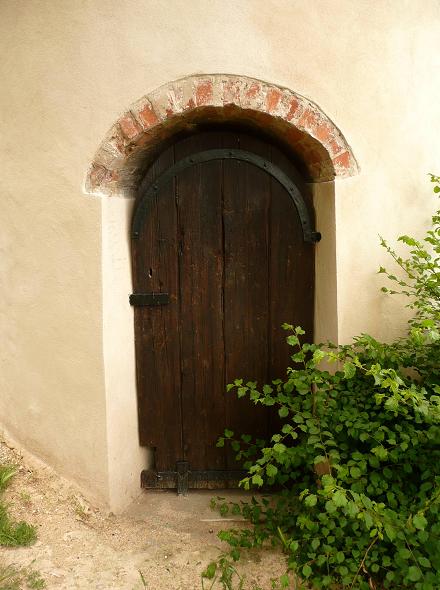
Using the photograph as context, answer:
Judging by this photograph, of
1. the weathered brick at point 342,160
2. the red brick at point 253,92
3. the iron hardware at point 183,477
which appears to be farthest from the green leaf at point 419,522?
the red brick at point 253,92

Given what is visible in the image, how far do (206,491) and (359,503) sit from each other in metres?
1.31

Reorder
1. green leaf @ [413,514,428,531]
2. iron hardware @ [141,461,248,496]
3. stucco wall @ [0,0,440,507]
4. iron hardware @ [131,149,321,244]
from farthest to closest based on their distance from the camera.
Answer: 1. iron hardware @ [141,461,248,496]
2. iron hardware @ [131,149,321,244]
3. stucco wall @ [0,0,440,507]
4. green leaf @ [413,514,428,531]

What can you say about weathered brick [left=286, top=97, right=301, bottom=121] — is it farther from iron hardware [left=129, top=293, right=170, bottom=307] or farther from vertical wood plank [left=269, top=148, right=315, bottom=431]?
iron hardware [left=129, top=293, right=170, bottom=307]

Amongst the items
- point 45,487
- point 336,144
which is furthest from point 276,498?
point 336,144

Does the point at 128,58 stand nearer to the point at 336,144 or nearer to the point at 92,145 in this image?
the point at 92,145

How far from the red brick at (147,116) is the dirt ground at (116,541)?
1806mm

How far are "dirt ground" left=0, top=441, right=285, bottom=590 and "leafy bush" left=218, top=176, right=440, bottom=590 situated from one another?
0.17 metres

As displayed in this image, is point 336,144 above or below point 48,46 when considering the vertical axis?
below

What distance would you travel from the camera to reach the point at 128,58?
2504 mm

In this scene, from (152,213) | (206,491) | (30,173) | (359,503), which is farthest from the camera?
(206,491)

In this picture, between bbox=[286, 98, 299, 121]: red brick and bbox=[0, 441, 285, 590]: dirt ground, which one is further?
bbox=[286, 98, 299, 121]: red brick

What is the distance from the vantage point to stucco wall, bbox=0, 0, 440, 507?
2.47 metres

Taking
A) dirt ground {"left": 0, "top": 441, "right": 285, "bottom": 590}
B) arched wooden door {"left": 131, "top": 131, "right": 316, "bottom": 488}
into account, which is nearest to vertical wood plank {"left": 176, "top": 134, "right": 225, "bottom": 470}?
arched wooden door {"left": 131, "top": 131, "right": 316, "bottom": 488}

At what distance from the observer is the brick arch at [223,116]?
2496 millimetres
